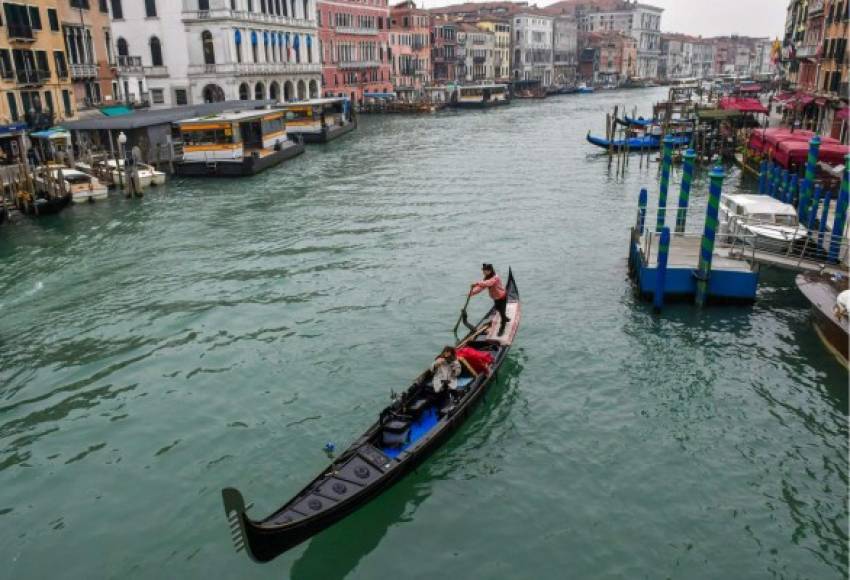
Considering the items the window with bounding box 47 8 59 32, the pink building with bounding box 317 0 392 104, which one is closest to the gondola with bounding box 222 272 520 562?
the window with bounding box 47 8 59 32

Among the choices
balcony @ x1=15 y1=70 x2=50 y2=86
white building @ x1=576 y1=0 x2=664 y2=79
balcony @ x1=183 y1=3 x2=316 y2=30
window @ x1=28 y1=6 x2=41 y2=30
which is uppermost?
white building @ x1=576 y1=0 x2=664 y2=79

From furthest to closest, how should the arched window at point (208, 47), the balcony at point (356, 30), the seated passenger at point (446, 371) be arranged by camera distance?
the balcony at point (356, 30) < the arched window at point (208, 47) < the seated passenger at point (446, 371)

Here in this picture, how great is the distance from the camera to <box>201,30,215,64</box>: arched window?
5494cm

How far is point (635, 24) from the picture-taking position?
165125mm

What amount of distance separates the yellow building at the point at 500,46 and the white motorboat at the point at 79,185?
9695 centimetres

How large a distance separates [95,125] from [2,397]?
86.1ft

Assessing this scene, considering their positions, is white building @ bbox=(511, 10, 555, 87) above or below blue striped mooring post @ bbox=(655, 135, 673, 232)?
above

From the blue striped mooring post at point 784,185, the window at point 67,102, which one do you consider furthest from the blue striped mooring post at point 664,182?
the window at point 67,102

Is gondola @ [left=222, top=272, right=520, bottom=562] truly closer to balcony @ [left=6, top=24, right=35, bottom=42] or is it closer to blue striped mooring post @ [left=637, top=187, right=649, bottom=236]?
blue striped mooring post @ [left=637, top=187, right=649, bottom=236]

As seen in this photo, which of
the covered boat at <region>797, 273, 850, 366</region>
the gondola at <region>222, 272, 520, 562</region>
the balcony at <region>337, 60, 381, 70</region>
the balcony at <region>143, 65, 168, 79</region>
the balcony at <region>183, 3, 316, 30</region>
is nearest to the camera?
the gondola at <region>222, 272, 520, 562</region>

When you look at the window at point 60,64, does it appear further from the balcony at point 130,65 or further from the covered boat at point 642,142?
the covered boat at point 642,142

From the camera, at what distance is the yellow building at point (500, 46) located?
11731 cm

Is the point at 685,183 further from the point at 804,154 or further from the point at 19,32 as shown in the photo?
the point at 19,32

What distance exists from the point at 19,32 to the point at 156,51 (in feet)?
75.6
